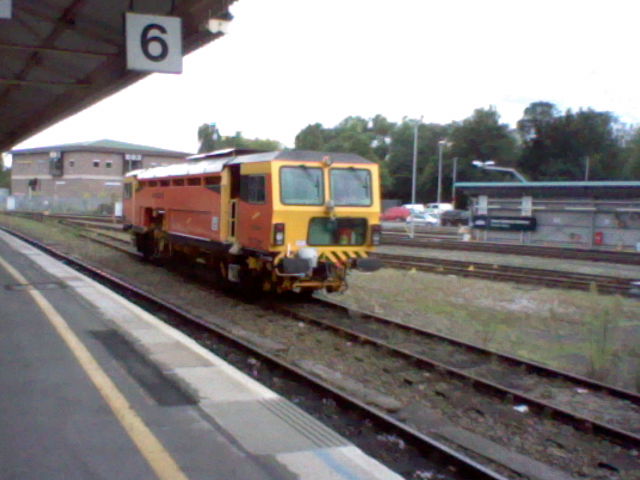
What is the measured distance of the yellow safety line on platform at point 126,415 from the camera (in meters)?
4.50

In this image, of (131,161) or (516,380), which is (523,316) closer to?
(516,380)

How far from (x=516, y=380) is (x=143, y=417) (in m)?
4.70

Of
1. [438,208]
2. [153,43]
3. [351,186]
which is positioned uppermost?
[153,43]

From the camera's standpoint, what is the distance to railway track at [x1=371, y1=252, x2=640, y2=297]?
52.5 ft

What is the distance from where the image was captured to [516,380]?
8.27 m

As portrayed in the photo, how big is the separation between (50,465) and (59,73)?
15331 millimetres

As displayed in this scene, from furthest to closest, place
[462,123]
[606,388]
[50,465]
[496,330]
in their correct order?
[462,123] < [496,330] < [606,388] < [50,465]

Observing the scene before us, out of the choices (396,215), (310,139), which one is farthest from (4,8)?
(310,139)

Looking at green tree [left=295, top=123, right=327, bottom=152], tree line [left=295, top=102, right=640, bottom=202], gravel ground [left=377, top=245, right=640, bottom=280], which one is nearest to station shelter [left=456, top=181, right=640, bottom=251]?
gravel ground [left=377, top=245, right=640, bottom=280]

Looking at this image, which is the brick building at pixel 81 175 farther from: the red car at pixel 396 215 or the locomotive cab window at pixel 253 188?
the locomotive cab window at pixel 253 188

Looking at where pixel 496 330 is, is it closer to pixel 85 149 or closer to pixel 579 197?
pixel 579 197

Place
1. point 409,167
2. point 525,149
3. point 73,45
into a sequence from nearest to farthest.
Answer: point 73,45
point 409,167
point 525,149

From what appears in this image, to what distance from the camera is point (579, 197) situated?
3033 centimetres

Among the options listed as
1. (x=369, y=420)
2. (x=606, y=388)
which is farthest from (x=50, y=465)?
(x=606, y=388)
